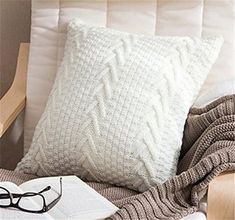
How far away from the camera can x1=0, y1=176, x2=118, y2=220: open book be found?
0.85 meters

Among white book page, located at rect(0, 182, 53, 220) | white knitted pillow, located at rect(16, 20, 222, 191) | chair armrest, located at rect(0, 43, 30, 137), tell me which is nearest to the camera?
white book page, located at rect(0, 182, 53, 220)

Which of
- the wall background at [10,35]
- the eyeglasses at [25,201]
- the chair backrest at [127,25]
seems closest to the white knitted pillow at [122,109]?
the chair backrest at [127,25]

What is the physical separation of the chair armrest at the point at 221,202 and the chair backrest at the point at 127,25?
41cm

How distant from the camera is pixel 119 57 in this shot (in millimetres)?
1208

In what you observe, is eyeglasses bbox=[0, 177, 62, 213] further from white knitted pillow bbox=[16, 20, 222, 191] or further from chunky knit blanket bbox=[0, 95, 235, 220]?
white knitted pillow bbox=[16, 20, 222, 191]

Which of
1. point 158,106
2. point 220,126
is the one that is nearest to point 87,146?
point 158,106

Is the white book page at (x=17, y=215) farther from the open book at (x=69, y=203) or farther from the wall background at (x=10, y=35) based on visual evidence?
the wall background at (x=10, y=35)

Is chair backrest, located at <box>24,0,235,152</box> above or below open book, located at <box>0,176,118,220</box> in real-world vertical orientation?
above

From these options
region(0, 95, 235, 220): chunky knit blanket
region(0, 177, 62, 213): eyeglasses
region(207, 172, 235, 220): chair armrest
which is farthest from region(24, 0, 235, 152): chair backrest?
region(0, 177, 62, 213): eyeglasses

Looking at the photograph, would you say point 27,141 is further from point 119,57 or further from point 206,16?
point 206,16

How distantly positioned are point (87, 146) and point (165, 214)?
308mm

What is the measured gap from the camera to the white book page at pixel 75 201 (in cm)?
87

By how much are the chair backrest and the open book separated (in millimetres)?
436

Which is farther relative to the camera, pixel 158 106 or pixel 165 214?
pixel 158 106
